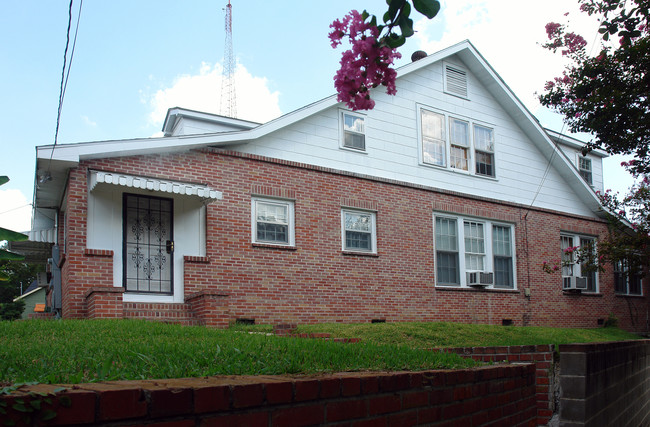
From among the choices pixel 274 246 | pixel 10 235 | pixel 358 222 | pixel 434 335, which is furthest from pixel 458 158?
pixel 10 235

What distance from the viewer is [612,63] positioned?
10.5 m

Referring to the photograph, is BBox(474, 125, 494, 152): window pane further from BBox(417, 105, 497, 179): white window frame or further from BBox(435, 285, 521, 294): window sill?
BBox(435, 285, 521, 294): window sill

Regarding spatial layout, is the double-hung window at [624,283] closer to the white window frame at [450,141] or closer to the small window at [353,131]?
the white window frame at [450,141]

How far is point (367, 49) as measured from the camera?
138 inches

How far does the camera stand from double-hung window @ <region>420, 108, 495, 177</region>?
16.1 meters

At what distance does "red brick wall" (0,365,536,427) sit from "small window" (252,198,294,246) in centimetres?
882

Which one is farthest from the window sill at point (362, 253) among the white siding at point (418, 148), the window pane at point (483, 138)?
the window pane at point (483, 138)

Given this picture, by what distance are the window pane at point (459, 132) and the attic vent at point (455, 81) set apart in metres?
A: 0.83

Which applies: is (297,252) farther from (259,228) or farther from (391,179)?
(391,179)

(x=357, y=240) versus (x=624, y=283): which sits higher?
(x=357, y=240)

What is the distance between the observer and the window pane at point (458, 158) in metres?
16.5

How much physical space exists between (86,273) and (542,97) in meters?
9.52

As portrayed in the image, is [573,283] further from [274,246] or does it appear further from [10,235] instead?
[10,235]

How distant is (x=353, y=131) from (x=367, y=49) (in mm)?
11120
